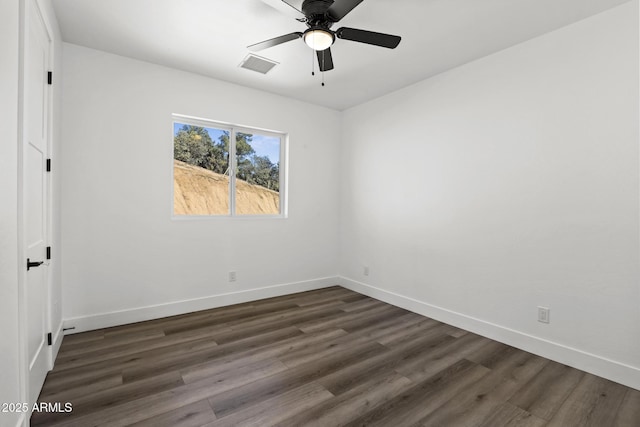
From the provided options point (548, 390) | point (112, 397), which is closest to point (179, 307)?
point (112, 397)

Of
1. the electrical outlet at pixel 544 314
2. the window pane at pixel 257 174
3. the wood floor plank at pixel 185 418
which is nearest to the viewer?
the wood floor plank at pixel 185 418

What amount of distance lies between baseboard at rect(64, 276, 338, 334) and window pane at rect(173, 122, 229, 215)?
1036 millimetres

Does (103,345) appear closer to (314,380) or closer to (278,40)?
(314,380)

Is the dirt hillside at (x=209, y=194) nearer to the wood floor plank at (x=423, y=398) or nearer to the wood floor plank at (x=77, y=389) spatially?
the wood floor plank at (x=77, y=389)

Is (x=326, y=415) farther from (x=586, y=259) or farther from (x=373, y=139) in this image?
(x=373, y=139)

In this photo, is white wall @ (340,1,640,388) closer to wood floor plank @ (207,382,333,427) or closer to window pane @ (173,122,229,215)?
wood floor plank @ (207,382,333,427)

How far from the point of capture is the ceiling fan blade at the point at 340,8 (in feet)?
6.15

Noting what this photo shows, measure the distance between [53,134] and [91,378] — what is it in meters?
1.87

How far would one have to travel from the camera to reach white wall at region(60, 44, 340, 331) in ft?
9.20

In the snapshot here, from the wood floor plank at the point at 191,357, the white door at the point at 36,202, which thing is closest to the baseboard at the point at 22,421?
the white door at the point at 36,202

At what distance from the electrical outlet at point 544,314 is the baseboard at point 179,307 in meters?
2.68

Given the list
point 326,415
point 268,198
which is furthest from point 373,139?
point 326,415

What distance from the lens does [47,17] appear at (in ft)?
6.74

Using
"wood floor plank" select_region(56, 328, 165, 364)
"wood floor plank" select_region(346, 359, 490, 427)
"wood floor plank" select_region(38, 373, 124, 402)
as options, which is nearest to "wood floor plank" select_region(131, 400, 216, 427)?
"wood floor plank" select_region(38, 373, 124, 402)
